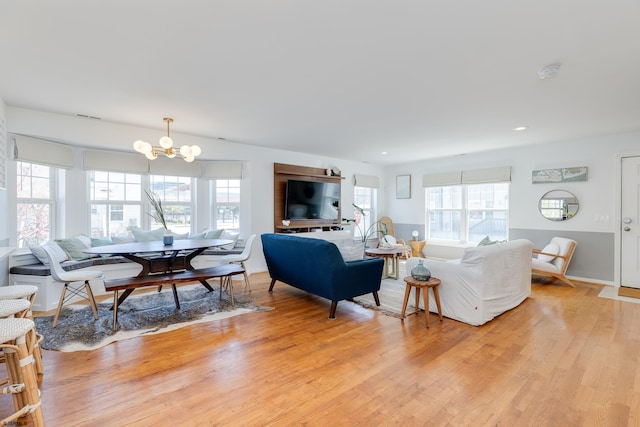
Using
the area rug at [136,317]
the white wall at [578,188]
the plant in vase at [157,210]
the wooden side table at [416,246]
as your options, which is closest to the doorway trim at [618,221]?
the white wall at [578,188]

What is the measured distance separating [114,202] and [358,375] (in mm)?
4500

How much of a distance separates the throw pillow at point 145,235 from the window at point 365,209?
4.23 meters

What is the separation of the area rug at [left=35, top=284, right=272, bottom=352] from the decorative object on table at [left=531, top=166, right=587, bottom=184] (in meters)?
5.14

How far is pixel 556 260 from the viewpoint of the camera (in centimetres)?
485

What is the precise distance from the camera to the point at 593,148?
4.88 meters

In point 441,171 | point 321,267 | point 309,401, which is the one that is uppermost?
point 441,171

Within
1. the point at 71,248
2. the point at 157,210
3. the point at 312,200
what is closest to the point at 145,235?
the point at 157,210

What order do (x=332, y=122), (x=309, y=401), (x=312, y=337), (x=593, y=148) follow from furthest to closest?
1. (x=593, y=148)
2. (x=332, y=122)
3. (x=312, y=337)
4. (x=309, y=401)

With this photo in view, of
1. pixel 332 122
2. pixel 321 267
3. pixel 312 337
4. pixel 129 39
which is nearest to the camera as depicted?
pixel 129 39

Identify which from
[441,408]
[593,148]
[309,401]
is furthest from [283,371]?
[593,148]

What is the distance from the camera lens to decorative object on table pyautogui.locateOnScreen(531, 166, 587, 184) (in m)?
4.96

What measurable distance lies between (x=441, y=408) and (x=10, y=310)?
2628mm

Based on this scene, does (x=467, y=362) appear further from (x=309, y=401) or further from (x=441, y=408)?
(x=309, y=401)

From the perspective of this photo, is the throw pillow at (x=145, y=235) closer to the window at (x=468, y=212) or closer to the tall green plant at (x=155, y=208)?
the tall green plant at (x=155, y=208)
